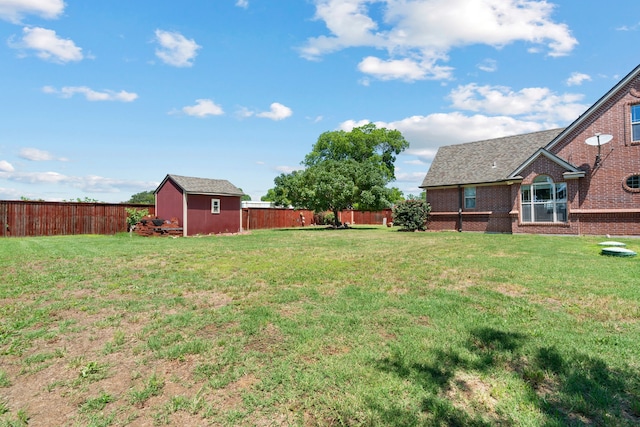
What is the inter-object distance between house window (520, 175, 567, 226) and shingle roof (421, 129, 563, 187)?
165 centimetres

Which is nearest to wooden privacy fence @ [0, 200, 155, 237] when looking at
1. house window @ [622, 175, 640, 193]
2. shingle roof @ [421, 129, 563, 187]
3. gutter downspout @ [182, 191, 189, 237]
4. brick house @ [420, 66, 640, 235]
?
gutter downspout @ [182, 191, 189, 237]

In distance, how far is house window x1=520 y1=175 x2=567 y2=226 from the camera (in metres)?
16.1

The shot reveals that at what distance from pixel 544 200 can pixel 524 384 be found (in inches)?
680

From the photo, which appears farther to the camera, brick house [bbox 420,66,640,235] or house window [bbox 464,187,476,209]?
house window [bbox 464,187,476,209]

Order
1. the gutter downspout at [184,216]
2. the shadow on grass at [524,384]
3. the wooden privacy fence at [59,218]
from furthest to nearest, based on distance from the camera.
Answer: the gutter downspout at [184,216]
the wooden privacy fence at [59,218]
the shadow on grass at [524,384]

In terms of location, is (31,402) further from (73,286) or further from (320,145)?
(320,145)

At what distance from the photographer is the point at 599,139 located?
14.7 metres

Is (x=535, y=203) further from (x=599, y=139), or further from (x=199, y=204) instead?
(x=199, y=204)

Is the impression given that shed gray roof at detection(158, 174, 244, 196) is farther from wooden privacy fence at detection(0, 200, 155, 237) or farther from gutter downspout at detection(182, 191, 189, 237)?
wooden privacy fence at detection(0, 200, 155, 237)

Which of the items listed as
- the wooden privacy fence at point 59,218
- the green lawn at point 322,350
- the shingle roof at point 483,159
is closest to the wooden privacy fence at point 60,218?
the wooden privacy fence at point 59,218

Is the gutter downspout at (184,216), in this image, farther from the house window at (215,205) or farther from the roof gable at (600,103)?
the roof gable at (600,103)

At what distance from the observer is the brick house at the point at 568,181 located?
1459cm

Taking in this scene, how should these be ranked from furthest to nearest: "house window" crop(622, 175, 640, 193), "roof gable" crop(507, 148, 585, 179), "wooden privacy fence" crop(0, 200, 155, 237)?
1. "wooden privacy fence" crop(0, 200, 155, 237)
2. "roof gable" crop(507, 148, 585, 179)
3. "house window" crop(622, 175, 640, 193)

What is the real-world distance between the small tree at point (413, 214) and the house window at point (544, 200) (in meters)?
5.59
